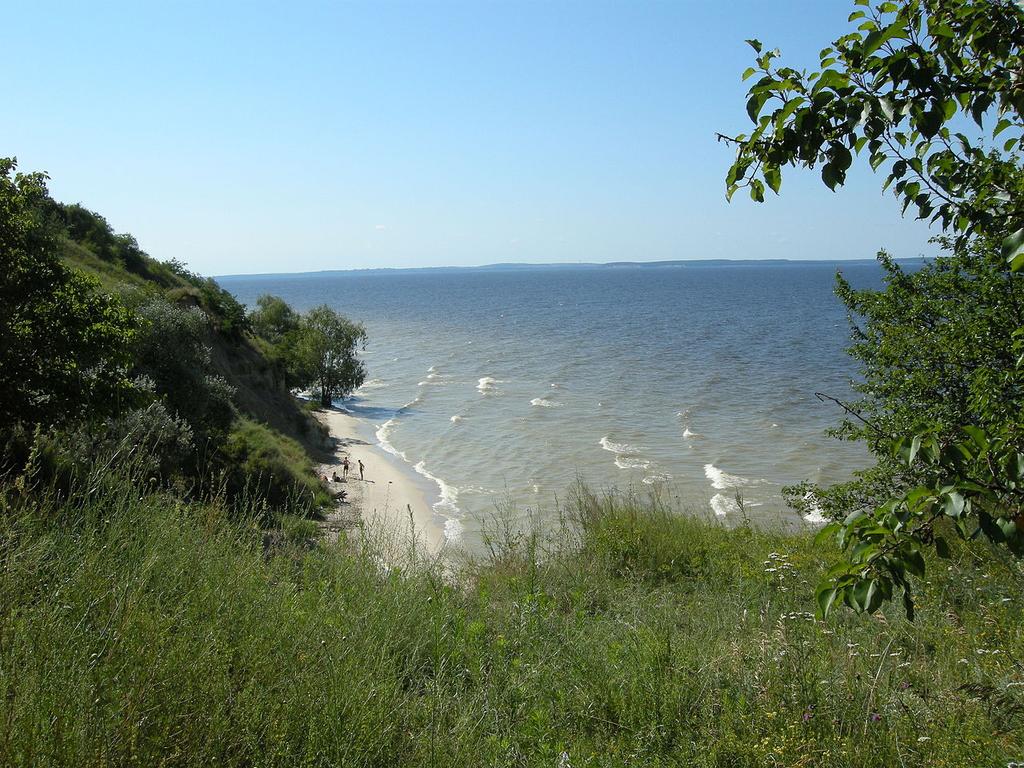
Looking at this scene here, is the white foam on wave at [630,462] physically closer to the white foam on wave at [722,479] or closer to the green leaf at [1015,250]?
the white foam on wave at [722,479]

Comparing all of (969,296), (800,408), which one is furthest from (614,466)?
(969,296)

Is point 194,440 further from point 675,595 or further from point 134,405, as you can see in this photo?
point 675,595

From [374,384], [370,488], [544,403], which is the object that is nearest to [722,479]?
[370,488]

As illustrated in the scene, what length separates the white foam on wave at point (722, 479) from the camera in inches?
1042

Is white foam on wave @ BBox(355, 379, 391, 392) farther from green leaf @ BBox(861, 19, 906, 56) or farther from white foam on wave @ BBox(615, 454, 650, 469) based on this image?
green leaf @ BBox(861, 19, 906, 56)

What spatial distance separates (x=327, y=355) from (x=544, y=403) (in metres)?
17.3

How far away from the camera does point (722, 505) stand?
23828 mm

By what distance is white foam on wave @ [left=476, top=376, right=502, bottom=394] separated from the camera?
5022 centimetres

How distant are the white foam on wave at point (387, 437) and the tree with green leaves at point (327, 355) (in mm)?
7929

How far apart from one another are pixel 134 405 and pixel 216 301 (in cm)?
2665

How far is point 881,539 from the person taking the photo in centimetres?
Answer: 210

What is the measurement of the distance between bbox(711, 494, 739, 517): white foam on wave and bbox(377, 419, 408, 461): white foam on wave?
1590cm

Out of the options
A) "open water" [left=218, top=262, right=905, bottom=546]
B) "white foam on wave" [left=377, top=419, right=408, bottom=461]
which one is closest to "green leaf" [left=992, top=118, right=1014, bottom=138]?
"open water" [left=218, top=262, right=905, bottom=546]

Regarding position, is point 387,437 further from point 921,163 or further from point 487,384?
point 921,163
